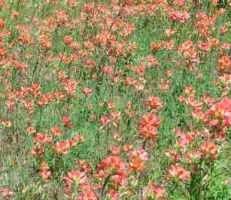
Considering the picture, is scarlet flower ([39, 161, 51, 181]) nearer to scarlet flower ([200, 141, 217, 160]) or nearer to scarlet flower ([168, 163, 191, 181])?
scarlet flower ([168, 163, 191, 181])

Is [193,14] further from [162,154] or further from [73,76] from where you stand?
[162,154]

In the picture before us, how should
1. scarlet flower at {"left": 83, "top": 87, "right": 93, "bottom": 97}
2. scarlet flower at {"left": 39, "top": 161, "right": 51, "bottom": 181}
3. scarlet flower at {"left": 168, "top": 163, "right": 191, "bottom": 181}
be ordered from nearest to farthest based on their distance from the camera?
scarlet flower at {"left": 168, "top": 163, "right": 191, "bottom": 181}
scarlet flower at {"left": 39, "top": 161, "right": 51, "bottom": 181}
scarlet flower at {"left": 83, "top": 87, "right": 93, "bottom": 97}

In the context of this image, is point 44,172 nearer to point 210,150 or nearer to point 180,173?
point 180,173

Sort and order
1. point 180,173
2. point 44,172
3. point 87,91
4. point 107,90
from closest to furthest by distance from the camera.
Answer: point 180,173 < point 44,172 < point 87,91 < point 107,90

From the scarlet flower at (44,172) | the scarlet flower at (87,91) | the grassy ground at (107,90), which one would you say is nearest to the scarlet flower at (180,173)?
the grassy ground at (107,90)

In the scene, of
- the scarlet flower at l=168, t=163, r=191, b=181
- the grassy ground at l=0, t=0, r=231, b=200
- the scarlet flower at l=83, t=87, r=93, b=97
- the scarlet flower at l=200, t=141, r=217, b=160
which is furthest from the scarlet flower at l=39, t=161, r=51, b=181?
the scarlet flower at l=83, t=87, r=93, b=97

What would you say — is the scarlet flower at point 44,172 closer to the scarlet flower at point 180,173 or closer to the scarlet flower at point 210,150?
the scarlet flower at point 180,173

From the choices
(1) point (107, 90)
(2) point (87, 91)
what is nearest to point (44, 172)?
(2) point (87, 91)

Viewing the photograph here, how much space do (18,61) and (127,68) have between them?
1.58m

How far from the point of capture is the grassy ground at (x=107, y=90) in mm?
5312

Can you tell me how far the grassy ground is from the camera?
17.4 feet

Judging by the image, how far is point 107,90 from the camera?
26.2 ft

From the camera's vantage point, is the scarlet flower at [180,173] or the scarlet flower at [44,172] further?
the scarlet flower at [44,172]

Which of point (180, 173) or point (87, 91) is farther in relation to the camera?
point (87, 91)
